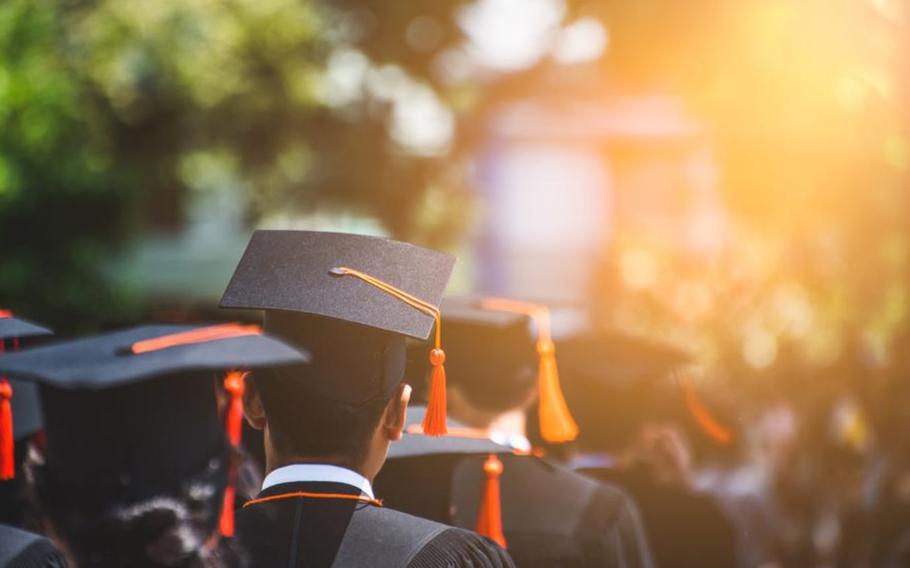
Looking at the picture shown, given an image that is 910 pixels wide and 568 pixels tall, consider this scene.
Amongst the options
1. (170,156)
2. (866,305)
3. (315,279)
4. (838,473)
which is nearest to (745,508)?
(838,473)

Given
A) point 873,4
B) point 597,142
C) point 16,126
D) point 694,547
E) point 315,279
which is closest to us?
point 315,279

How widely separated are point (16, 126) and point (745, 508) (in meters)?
5.18

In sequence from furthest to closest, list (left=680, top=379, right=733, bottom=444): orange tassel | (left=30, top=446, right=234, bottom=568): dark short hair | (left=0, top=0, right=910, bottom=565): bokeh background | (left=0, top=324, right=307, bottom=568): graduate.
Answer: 1. (left=0, top=0, right=910, bottom=565): bokeh background
2. (left=680, top=379, right=733, bottom=444): orange tassel
3. (left=30, top=446, right=234, bottom=568): dark short hair
4. (left=0, top=324, right=307, bottom=568): graduate

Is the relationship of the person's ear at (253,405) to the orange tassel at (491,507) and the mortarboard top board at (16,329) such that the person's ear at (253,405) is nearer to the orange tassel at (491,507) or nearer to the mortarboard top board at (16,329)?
the mortarboard top board at (16,329)

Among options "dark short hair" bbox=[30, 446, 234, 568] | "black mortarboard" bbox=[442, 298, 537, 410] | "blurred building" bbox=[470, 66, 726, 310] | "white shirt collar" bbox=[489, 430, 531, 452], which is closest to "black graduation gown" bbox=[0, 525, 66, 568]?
"dark short hair" bbox=[30, 446, 234, 568]

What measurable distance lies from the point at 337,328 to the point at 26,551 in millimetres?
736

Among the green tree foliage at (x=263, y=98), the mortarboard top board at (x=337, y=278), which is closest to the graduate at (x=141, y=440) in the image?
the mortarboard top board at (x=337, y=278)

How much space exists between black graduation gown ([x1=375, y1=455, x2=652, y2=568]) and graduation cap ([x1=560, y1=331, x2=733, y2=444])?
1140 mm

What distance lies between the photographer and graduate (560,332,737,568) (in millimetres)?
3574

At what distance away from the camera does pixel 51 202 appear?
23.8 feet

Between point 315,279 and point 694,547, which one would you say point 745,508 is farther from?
point 315,279

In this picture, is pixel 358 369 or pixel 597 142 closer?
pixel 358 369

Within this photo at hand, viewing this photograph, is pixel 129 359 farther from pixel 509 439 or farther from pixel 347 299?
pixel 509 439

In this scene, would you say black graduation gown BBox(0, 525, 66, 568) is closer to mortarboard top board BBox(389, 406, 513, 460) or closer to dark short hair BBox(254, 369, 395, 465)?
dark short hair BBox(254, 369, 395, 465)
